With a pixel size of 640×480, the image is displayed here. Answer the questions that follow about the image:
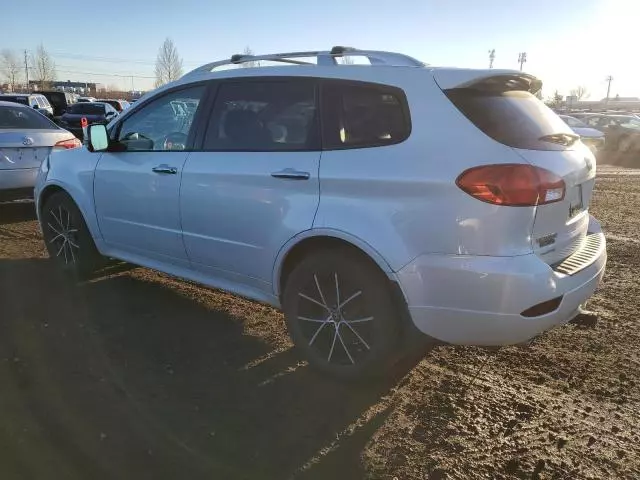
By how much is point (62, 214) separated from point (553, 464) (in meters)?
4.58

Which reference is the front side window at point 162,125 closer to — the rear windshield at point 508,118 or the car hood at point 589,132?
the rear windshield at point 508,118

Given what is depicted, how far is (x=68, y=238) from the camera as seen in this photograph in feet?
17.0

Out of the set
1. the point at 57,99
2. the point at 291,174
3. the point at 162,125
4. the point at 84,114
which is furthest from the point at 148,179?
the point at 57,99

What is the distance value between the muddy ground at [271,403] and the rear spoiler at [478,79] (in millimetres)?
1725

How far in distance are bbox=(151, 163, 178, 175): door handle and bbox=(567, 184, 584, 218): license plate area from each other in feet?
8.58

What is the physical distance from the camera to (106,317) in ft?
14.2

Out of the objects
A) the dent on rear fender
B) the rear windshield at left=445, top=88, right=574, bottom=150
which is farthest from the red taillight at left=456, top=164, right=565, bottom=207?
the dent on rear fender

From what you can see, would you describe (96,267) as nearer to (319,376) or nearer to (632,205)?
(319,376)

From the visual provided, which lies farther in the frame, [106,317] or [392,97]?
[106,317]

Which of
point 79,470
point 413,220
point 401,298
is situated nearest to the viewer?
point 79,470

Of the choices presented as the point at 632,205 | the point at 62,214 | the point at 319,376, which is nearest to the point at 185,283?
the point at 62,214

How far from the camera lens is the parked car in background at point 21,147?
6891 mm

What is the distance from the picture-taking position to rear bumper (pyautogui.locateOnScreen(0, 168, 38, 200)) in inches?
271

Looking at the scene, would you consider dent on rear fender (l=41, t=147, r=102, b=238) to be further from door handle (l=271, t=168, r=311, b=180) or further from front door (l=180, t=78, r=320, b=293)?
door handle (l=271, t=168, r=311, b=180)
